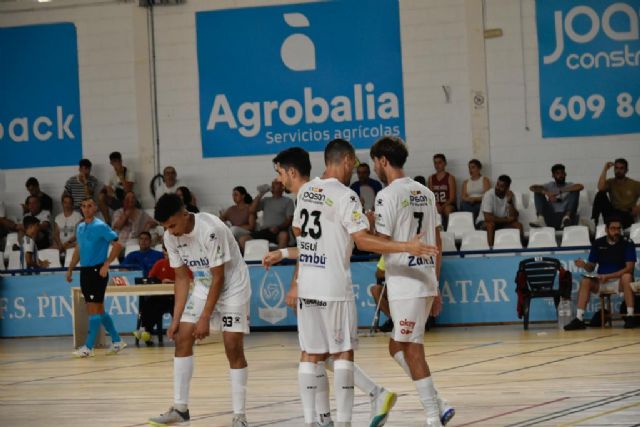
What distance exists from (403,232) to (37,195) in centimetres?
1752

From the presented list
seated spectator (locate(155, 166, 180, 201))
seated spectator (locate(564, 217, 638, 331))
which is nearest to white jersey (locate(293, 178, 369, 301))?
seated spectator (locate(564, 217, 638, 331))

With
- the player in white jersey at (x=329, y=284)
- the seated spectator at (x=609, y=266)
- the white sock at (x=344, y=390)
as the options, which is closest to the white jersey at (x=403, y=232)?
the player in white jersey at (x=329, y=284)

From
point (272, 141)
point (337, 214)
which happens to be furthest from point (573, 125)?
point (337, 214)

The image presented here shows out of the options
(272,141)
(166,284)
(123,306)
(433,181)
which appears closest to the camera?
(166,284)

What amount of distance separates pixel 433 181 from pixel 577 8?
14.1 ft

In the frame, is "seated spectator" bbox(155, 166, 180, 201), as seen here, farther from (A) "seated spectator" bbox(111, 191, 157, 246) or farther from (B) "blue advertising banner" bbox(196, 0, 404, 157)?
(B) "blue advertising banner" bbox(196, 0, 404, 157)

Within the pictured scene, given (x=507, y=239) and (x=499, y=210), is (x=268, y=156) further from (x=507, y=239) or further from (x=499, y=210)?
(x=507, y=239)

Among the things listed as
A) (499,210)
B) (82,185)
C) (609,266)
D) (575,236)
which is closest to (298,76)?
(82,185)

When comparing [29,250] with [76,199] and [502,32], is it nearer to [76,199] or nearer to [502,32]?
[76,199]

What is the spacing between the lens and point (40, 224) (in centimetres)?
2417

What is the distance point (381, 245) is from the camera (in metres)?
7.86

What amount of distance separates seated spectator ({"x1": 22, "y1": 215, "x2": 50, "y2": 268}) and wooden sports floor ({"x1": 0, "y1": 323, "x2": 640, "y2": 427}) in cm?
404

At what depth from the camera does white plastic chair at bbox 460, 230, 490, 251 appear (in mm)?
20444

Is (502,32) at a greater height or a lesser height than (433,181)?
greater
